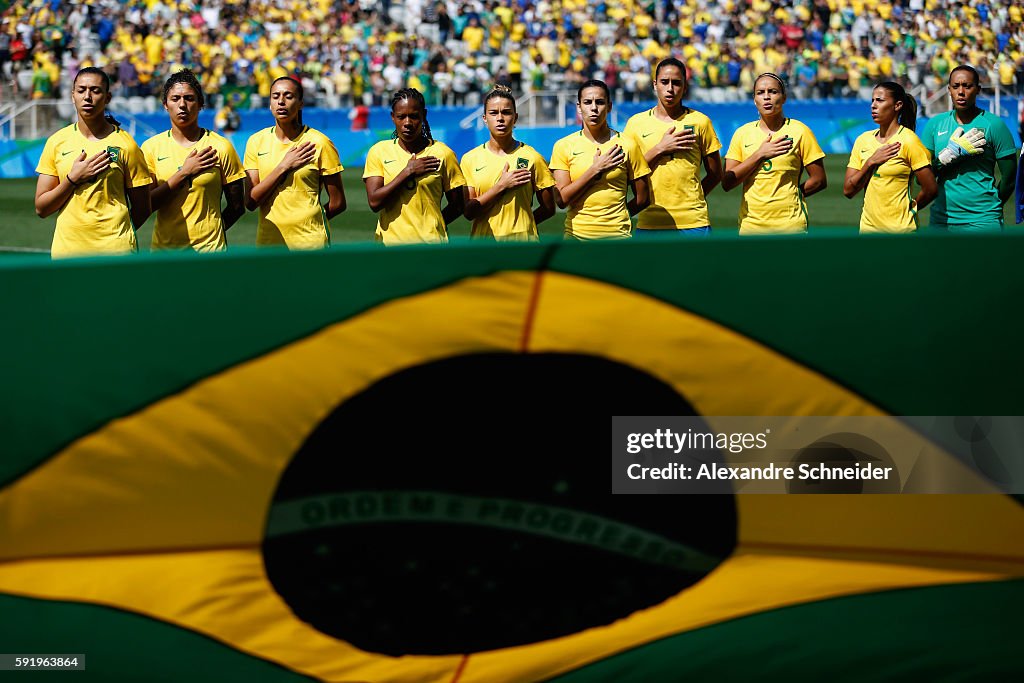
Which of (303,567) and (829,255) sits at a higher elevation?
(829,255)

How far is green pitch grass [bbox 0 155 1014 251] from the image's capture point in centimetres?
1459

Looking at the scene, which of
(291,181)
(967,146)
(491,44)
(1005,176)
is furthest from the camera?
(491,44)

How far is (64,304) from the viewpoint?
11.0ft

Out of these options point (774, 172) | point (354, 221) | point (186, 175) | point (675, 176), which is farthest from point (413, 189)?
point (354, 221)

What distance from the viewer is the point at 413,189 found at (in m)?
6.95

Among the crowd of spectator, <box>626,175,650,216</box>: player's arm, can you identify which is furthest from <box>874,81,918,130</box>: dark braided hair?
the crowd of spectator

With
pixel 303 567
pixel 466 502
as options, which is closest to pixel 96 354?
pixel 303 567

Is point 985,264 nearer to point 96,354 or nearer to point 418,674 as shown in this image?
point 418,674

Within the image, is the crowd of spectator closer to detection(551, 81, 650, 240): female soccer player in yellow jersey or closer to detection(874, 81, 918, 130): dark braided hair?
detection(874, 81, 918, 130): dark braided hair

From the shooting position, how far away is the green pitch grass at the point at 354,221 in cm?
1459

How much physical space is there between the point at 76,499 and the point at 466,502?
1.09 meters

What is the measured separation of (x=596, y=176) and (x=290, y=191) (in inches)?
68.0

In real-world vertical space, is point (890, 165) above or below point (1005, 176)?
above

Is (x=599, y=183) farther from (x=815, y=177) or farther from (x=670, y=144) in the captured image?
(x=815, y=177)
